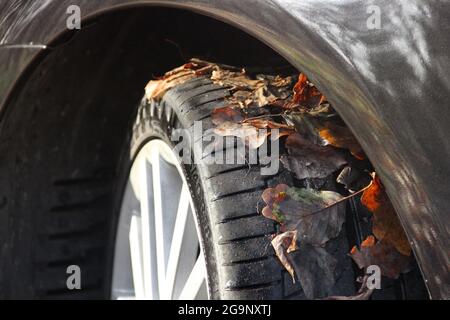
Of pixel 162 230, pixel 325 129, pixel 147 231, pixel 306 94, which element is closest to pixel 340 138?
pixel 325 129

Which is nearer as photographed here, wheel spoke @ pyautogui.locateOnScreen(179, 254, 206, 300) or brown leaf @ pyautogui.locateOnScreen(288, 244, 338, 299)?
brown leaf @ pyautogui.locateOnScreen(288, 244, 338, 299)

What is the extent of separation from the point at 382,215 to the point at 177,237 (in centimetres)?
70

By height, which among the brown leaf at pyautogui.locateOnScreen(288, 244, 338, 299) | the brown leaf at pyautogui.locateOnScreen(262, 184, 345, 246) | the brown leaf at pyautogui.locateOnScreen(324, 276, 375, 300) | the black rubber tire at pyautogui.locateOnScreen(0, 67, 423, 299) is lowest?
the brown leaf at pyautogui.locateOnScreen(324, 276, 375, 300)

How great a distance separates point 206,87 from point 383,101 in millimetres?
720

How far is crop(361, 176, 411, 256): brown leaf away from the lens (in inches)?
70.0

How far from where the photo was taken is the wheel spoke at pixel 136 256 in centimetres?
268

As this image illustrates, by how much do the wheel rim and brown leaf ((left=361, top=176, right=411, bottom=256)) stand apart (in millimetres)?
462

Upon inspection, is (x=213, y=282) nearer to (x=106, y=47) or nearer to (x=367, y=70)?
(x=367, y=70)

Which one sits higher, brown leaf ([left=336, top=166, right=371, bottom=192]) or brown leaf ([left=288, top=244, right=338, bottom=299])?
brown leaf ([left=336, top=166, right=371, bottom=192])

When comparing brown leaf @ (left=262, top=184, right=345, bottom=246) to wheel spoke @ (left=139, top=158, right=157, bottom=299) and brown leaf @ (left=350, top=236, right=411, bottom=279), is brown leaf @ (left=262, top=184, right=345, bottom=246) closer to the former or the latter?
brown leaf @ (left=350, top=236, right=411, bottom=279)

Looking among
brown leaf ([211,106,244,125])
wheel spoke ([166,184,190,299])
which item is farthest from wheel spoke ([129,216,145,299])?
brown leaf ([211,106,244,125])

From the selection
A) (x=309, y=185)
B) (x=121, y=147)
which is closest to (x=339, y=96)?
(x=309, y=185)

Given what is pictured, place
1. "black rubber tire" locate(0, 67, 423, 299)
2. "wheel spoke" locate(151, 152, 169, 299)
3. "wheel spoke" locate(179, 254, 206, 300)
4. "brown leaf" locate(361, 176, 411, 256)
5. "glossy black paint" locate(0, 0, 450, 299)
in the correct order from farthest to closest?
1. "black rubber tire" locate(0, 67, 423, 299)
2. "wheel spoke" locate(151, 152, 169, 299)
3. "wheel spoke" locate(179, 254, 206, 300)
4. "brown leaf" locate(361, 176, 411, 256)
5. "glossy black paint" locate(0, 0, 450, 299)

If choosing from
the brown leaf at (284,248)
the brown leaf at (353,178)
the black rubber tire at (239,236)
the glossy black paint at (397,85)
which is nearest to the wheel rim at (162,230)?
the black rubber tire at (239,236)
